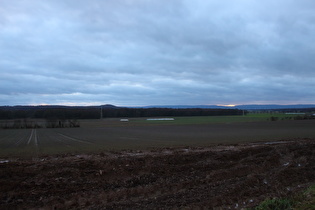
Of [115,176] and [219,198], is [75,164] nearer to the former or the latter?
[115,176]

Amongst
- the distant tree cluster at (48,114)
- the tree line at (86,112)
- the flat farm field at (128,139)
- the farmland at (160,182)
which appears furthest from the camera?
the tree line at (86,112)

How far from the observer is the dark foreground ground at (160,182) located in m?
8.02

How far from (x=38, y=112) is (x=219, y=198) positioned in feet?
392

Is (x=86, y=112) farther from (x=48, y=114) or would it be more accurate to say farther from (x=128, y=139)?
(x=128, y=139)

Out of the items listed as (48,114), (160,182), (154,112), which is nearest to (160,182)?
(160,182)

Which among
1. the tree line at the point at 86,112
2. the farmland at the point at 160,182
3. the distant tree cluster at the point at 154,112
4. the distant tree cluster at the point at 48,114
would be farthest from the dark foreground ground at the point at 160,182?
the distant tree cluster at the point at 154,112

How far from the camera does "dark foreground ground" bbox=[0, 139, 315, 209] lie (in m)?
8.02

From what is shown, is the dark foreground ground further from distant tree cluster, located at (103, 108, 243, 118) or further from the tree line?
distant tree cluster, located at (103, 108, 243, 118)

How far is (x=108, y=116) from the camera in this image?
137 m

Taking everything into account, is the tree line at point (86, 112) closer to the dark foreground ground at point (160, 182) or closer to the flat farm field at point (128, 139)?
the flat farm field at point (128, 139)

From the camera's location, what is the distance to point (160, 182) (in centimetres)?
1078

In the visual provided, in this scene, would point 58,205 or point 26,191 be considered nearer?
point 58,205

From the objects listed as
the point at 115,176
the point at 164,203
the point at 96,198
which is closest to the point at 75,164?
the point at 115,176

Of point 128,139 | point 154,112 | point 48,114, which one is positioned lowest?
point 128,139
